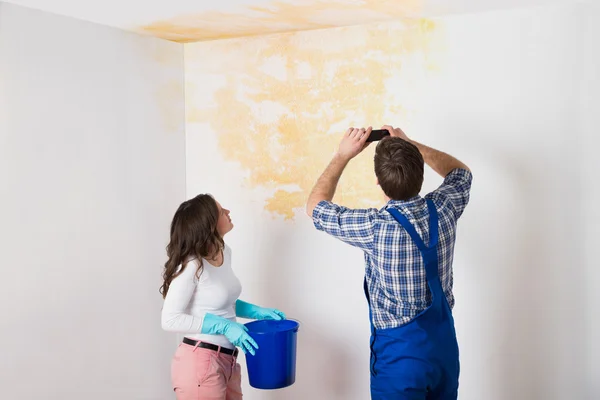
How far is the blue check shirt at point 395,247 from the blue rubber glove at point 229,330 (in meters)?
0.57

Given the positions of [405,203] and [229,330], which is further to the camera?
[229,330]

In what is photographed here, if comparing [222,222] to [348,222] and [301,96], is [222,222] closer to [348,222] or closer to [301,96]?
[348,222]

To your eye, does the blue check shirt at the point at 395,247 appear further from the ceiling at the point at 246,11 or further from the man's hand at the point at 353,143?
the ceiling at the point at 246,11

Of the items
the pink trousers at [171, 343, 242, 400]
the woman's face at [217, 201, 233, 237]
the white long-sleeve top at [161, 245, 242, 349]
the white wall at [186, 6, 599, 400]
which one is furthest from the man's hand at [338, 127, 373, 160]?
the pink trousers at [171, 343, 242, 400]

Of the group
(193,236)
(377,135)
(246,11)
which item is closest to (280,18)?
(246,11)

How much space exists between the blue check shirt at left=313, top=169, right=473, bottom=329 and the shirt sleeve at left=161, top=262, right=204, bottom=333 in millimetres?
599

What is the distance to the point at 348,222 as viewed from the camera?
219 cm
